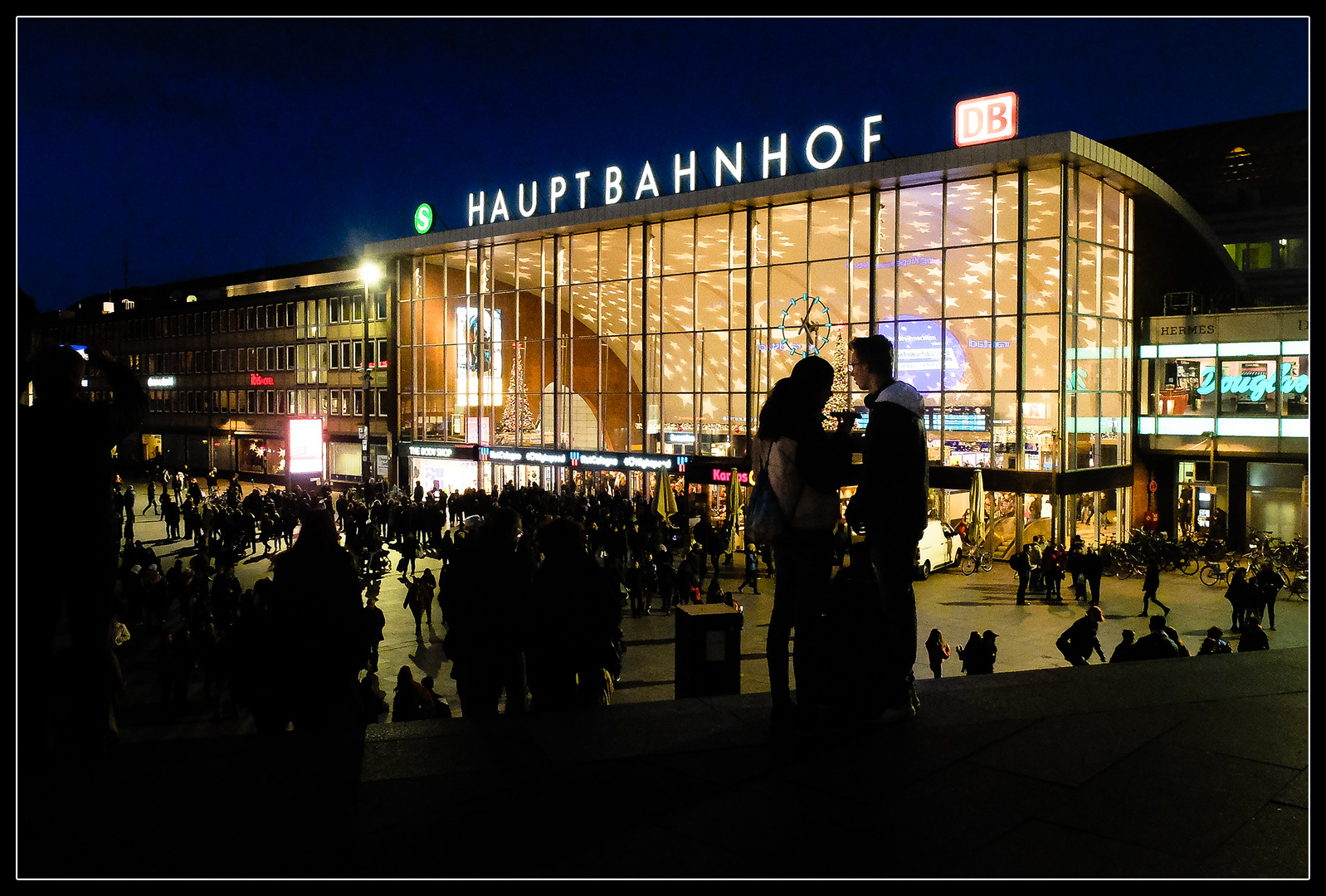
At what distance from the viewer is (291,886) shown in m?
2.85

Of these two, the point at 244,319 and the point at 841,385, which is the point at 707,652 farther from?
the point at 244,319

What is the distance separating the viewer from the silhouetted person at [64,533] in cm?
358

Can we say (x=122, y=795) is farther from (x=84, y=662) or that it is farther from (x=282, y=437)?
(x=282, y=437)

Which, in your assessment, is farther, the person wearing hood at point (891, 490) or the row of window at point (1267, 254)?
the row of window at point (1267, 254)

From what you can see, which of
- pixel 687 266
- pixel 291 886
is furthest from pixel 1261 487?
pixel 291 886

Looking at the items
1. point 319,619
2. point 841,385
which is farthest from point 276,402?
point 319,619

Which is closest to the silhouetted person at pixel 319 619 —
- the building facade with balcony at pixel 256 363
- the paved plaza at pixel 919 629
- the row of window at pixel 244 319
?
the paved plaza at pixel 919 629

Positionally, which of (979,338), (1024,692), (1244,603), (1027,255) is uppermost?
(1027,255)

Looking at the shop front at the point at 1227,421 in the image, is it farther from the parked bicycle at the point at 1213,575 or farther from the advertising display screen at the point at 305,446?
the advertising display screen at the point at 305,446

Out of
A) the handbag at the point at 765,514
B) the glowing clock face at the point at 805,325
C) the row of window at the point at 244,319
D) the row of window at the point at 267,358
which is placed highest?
the row of window at the point at 244,319

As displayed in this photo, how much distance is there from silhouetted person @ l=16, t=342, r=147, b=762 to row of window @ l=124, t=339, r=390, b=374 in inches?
1730

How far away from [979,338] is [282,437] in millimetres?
48248

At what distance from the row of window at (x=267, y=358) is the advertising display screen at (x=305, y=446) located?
47.3ft

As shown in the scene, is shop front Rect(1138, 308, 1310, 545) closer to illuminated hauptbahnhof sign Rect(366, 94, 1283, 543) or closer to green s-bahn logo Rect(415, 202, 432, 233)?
illuminated hauptbahnhof sign Rect(366, 94, 1283, 543)
